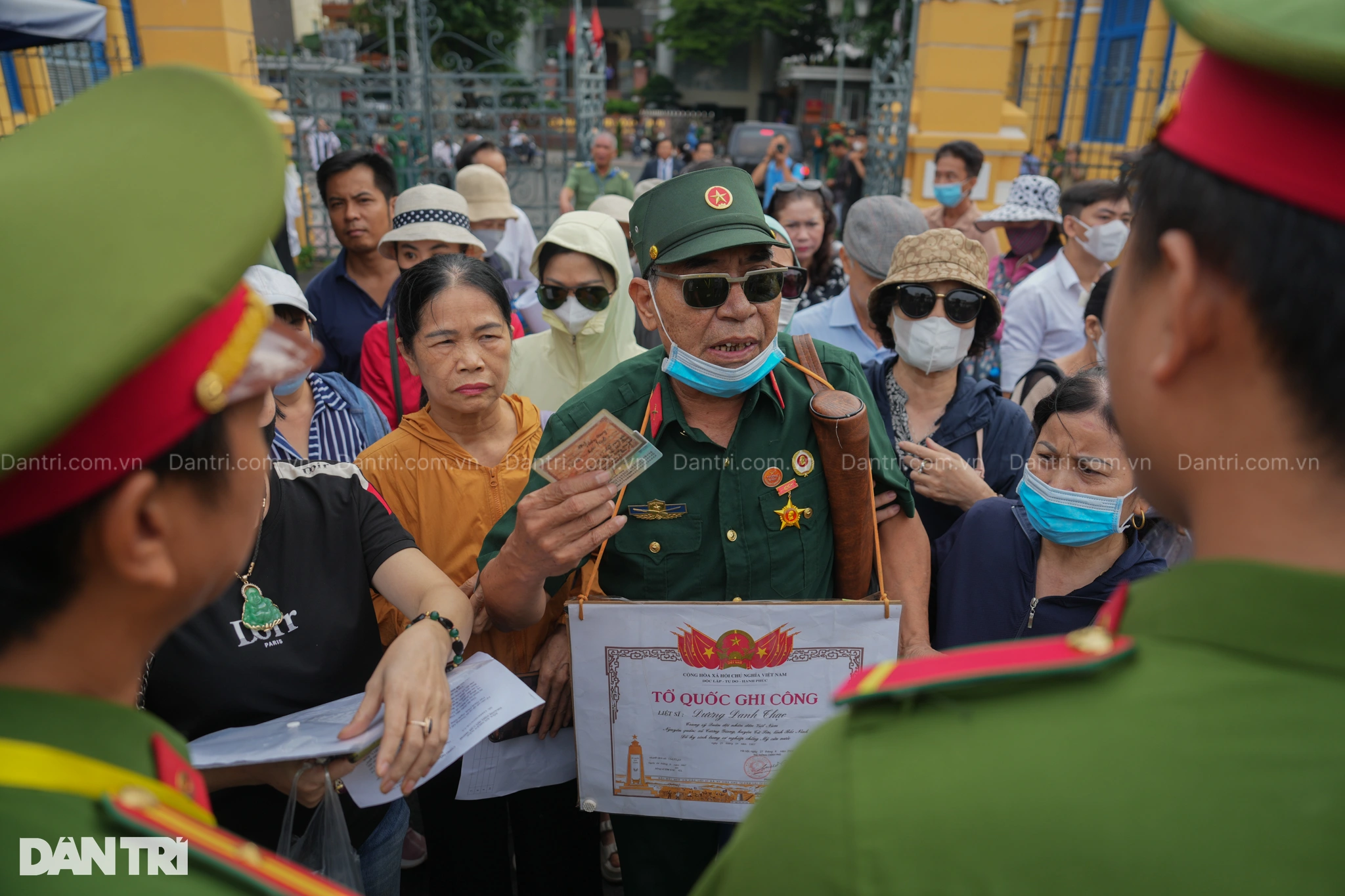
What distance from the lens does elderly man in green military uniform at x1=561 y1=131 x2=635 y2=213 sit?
9297 mm

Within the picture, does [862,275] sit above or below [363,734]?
above

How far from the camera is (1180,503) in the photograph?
2.96 ft

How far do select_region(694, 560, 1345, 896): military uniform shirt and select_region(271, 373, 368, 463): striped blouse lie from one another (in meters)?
2.55

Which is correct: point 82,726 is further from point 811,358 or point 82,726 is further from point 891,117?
point 891,117

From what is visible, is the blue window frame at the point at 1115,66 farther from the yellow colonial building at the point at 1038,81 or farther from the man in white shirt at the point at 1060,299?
the man in white shirt at the point at 1060,299

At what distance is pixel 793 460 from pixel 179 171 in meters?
1.68

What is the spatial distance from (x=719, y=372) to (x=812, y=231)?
122 inches

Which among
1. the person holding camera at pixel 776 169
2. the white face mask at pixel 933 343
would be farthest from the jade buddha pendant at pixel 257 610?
the person holding camera at pixel 776 169

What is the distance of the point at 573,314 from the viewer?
374 cm

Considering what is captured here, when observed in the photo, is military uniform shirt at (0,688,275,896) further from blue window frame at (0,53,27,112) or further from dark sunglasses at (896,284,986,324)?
blue window frame at (0,53,27,112)

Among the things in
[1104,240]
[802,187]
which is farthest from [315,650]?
[1104,240]

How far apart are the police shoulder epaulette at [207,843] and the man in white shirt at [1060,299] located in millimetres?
4496

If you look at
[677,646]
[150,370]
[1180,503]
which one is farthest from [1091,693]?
[677,646]

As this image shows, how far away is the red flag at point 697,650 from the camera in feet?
6.83
